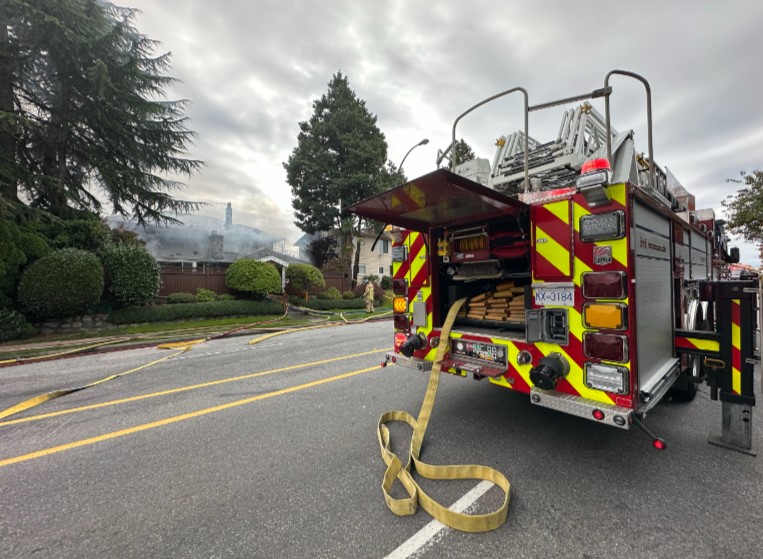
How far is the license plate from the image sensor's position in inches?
102

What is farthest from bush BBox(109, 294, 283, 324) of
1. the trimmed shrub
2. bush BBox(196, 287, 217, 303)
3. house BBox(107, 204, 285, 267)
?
house BBox(107, 204, 285, 267)

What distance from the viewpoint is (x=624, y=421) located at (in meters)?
2.21

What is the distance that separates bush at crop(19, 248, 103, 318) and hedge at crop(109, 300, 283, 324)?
1193 millimetres

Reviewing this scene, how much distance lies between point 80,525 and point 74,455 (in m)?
1.22

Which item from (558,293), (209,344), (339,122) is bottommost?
(209,344)

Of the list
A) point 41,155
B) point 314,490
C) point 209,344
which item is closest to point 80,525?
point 314,490

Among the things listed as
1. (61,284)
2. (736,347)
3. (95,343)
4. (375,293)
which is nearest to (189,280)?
(61,284)

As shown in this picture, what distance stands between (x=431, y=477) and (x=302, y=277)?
18.0 metres

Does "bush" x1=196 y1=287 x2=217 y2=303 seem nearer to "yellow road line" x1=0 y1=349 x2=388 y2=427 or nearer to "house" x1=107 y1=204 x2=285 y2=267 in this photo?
"yellow road line" x1=0 y1=349 x2=388 y2=427

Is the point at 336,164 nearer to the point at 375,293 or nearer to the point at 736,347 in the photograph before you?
the point at 375,293

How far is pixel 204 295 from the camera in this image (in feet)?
52.4

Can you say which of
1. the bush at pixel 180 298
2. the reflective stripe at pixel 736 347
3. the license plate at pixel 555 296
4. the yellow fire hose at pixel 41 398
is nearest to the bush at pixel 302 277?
the bush at pixel 180 298

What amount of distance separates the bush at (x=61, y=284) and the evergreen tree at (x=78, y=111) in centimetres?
290

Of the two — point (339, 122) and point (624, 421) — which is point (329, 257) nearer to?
point (339, 122)
